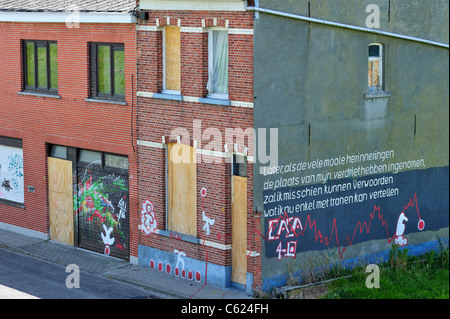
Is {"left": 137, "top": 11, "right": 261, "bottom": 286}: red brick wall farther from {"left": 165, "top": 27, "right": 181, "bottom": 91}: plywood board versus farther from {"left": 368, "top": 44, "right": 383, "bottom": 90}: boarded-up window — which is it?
{"left": 368, "top": 44, "right": 383, "bottom": 90}: boarded-up window

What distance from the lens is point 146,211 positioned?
2345 cm

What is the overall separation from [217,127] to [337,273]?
190 inches

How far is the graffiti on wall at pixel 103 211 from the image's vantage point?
960 inches

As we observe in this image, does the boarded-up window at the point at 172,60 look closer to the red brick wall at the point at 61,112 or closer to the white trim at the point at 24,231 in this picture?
the red brick wall at the point at 61,112

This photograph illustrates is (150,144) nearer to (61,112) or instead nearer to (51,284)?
(61,112)

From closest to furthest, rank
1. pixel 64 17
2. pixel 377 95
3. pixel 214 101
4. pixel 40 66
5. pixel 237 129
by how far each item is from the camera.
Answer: pixel 237 129 < pixel 214 101 < pixel 377 95 < pixel 64 17 < pixel 40 66

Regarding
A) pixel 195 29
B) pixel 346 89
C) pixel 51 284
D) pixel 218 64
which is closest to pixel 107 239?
pixel 51 284

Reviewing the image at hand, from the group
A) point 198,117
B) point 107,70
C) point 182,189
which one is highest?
point 107,70

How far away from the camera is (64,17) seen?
24.6 m

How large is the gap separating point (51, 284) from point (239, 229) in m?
5.06

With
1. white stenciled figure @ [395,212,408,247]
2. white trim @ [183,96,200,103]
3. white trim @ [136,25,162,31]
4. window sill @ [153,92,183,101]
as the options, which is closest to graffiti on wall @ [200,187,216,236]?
white trim @ [183,96,200,103]

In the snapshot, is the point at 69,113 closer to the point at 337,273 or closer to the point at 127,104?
the point at 127,104

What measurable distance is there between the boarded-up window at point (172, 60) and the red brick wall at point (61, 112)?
1075 millimetres
